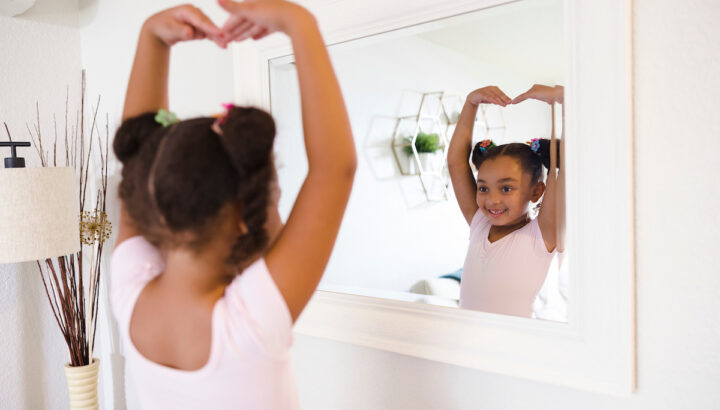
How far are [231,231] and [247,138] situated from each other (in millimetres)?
131

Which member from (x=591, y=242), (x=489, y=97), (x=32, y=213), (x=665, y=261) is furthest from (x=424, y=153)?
(x=32, y=213)

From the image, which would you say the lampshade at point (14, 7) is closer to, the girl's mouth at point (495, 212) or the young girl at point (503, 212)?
the young girl at point (503, 212)

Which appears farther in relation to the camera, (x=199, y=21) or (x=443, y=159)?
(x=443, y=159)

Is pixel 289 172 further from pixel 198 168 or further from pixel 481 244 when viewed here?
pixel 198 168

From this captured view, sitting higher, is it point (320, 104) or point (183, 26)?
point (183, 26)

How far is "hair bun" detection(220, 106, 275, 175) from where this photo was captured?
1.99 ft

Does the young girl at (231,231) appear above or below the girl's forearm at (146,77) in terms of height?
below

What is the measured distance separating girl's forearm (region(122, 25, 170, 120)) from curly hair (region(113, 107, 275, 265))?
159 mm

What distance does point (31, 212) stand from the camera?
148 centimetres

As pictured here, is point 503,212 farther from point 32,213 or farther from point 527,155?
point 32,213

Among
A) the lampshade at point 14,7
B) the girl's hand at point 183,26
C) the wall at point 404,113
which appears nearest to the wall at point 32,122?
the lampshade at point 14,7

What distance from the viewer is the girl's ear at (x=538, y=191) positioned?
39.1 inches

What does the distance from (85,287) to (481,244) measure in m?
1.75

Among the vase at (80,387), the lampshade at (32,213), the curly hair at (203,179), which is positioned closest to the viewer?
the curly hair at (203,179)
